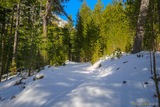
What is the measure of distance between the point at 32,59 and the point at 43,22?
632 centimetres

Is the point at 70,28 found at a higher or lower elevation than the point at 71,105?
higher

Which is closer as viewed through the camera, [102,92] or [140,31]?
[102,92]

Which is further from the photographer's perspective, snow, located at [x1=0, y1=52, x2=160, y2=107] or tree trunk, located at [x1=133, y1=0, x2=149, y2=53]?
tree trunk, located at [x1=133, y1=0, x2=149, y2=53]

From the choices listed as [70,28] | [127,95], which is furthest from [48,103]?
[70,28]

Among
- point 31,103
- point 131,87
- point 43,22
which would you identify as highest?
point 43,22

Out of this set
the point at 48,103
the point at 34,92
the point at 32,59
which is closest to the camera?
the point at 48,103

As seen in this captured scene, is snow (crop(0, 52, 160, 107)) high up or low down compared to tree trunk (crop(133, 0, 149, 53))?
down

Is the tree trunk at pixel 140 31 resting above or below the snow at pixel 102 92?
above

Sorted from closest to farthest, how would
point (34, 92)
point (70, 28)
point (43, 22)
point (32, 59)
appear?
point (34, 92)
point (32, 59)
point (43, 22)
point (70, 28)

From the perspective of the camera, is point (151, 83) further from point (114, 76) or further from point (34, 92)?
point (34, 92)

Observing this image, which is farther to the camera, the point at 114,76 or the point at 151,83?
the point at 114,76

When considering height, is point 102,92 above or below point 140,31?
below

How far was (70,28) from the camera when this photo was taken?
4444 centimetres

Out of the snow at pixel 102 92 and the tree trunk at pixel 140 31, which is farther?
the tree trunk at pixel 140 31
